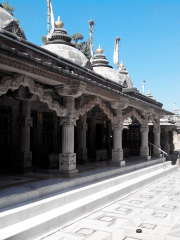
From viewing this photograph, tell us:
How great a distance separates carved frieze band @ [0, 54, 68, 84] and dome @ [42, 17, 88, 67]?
4011 millimetres

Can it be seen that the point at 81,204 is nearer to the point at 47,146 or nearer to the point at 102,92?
the point at 102,92

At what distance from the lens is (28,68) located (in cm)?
571

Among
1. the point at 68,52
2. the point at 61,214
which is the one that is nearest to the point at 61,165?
the point at 61,214

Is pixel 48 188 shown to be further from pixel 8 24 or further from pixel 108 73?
pixel 108 73

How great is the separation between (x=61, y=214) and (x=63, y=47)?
7.48 m

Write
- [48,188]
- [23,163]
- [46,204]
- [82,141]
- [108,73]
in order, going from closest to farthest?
1. [46,204]
2. [48,188]
3. [23,163]
4. [82,141]
5. [108,73]

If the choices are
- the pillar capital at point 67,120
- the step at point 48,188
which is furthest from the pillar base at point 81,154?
the pillar capital at point 67,120

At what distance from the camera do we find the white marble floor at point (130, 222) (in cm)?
480

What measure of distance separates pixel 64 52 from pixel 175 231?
7.95 m

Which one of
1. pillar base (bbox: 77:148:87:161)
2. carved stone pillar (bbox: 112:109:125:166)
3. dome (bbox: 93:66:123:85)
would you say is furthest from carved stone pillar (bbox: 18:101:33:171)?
dome (bbox: 93:66:123:85)

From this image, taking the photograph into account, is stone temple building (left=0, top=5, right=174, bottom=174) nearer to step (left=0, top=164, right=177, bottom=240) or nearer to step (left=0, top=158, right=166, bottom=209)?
step (left=0, top=158, right=166, bottom=209)

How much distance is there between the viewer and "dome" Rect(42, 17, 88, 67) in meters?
10.7

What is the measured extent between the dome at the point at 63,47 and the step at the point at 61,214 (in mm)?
5294

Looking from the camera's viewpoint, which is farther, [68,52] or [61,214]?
[68,52]
